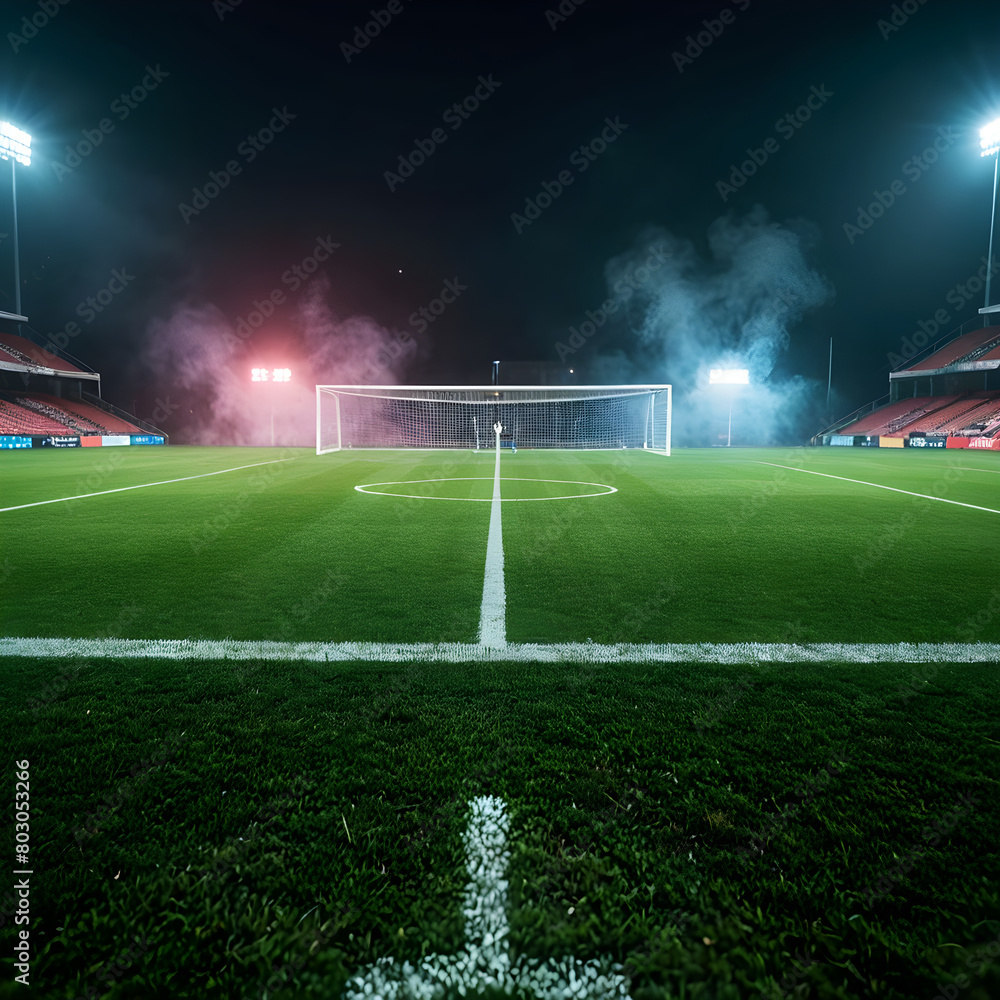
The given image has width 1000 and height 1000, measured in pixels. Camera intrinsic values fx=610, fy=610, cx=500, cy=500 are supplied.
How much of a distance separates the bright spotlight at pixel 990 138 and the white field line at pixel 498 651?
3935cm

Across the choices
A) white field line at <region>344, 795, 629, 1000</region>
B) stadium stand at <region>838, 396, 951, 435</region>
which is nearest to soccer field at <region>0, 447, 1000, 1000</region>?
white field line at <region>344, 795, 629, 1000</region>

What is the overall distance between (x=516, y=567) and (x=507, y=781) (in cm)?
286

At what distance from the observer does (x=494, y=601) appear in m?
3.62

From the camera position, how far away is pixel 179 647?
9.25 feet

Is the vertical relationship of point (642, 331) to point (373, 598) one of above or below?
above

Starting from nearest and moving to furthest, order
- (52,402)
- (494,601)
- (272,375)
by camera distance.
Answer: (494,601) < (52,402) < (272,375)

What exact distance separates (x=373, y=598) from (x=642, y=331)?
37604 mm

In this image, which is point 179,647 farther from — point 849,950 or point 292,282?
point 292,282

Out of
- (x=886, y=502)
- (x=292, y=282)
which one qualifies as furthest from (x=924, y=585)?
(x=292, y=282)

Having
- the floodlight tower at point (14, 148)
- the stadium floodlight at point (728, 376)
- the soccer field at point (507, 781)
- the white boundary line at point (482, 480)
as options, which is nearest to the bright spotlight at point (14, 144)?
the floodlight tower at point (14, 148)

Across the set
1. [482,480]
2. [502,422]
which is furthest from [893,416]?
A: [482,480]

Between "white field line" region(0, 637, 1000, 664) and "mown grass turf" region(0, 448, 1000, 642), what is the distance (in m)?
0.11

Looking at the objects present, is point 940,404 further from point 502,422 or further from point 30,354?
point 30,354

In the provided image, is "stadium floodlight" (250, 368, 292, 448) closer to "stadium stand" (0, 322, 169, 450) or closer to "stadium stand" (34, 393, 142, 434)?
"stadium stand" (0, 322, 169, 450)
